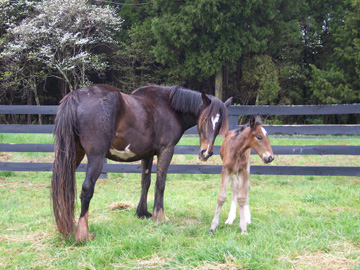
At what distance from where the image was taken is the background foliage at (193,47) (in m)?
20.3

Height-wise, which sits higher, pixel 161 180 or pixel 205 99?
pixel 205 99

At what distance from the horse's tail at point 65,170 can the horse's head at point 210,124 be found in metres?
1.57

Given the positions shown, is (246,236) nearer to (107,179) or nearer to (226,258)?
(226,258)

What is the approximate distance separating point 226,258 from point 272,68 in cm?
2020

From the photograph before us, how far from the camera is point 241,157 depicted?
4.44 m

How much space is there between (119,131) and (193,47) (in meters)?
18.2

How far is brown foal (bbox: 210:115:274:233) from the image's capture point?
4164mm

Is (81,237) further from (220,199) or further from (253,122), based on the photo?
(253,122)

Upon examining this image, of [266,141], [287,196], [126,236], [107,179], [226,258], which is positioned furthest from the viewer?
[107,179]

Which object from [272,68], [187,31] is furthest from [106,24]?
[272,68]

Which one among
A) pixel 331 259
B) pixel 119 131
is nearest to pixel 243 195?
pixel 331 259

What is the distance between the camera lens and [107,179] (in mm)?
7918

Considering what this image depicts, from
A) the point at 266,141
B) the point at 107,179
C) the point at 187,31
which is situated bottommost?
the point at 107,179

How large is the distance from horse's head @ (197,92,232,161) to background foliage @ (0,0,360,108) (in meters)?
15.6
